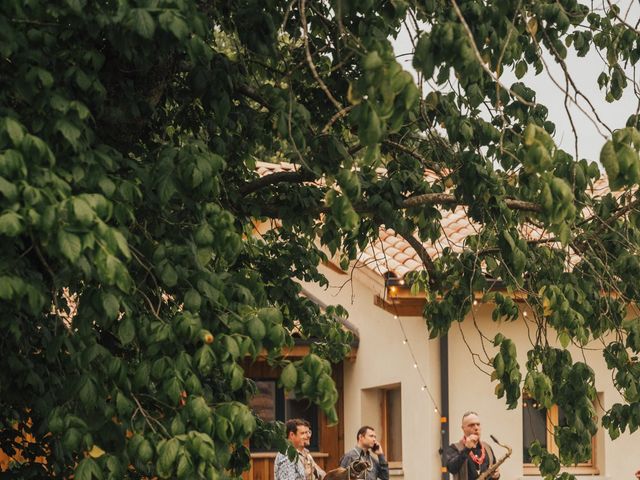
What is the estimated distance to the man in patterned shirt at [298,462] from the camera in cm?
1304

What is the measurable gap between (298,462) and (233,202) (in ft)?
16.2

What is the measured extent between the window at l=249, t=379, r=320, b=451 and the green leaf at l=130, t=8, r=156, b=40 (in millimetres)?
14266

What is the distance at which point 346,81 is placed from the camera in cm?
870

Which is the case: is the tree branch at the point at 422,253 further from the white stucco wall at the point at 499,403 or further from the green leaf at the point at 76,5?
the white stucco wall at the point at 499,403

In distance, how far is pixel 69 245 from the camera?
5621 millimetres

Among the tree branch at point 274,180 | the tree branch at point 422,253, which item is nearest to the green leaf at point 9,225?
the tree branch at point 274,180

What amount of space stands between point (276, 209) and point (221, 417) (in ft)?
9.43

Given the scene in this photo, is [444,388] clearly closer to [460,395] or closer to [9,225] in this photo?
[460,395]

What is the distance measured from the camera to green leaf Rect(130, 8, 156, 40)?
20.2ft

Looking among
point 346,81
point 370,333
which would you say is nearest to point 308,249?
point 346,81

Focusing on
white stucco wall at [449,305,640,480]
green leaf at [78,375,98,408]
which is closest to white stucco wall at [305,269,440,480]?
white stucco wall at [449,305,640,480]

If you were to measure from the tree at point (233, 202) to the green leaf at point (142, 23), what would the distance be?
15 millimetres

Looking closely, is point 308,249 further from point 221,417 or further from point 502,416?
point 502,416

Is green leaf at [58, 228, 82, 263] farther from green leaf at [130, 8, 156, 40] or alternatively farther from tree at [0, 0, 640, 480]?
green leaf at [130, 8, 156, 40]
